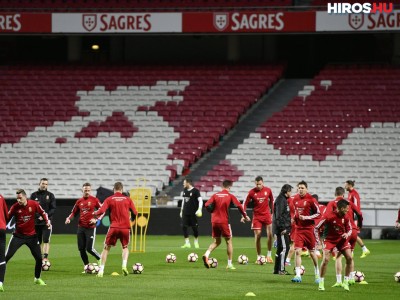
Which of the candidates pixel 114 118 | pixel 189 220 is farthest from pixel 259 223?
pixel 114 118

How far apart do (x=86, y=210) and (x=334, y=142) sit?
21.3 meters

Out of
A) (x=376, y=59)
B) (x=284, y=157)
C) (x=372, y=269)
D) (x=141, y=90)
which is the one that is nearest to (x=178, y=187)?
(x=284, y=157)

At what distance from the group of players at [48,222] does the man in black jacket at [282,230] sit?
3.47 metres

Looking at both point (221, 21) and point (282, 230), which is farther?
point (221, 21)

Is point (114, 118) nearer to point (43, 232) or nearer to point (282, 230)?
point (43, 232)

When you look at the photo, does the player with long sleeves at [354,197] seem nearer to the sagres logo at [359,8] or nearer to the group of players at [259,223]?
the group of players at [259,223]

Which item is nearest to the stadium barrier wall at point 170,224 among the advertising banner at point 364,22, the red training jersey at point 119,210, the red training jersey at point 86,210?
the advertising banner at point 364,22

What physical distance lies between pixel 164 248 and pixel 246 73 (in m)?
18.2

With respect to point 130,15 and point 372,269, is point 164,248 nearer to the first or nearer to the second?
point 372,269

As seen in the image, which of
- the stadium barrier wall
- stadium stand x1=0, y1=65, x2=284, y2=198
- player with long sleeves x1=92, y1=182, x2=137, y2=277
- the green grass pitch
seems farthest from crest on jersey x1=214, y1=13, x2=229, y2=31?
player with long sleeves x1=92, y1=182, x2=137, y2=277

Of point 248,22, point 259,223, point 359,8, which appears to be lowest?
point 259,223

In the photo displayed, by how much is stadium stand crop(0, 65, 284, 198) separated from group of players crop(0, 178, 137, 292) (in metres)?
16.4

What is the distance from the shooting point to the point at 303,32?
1834 inches

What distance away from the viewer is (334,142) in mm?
44312
